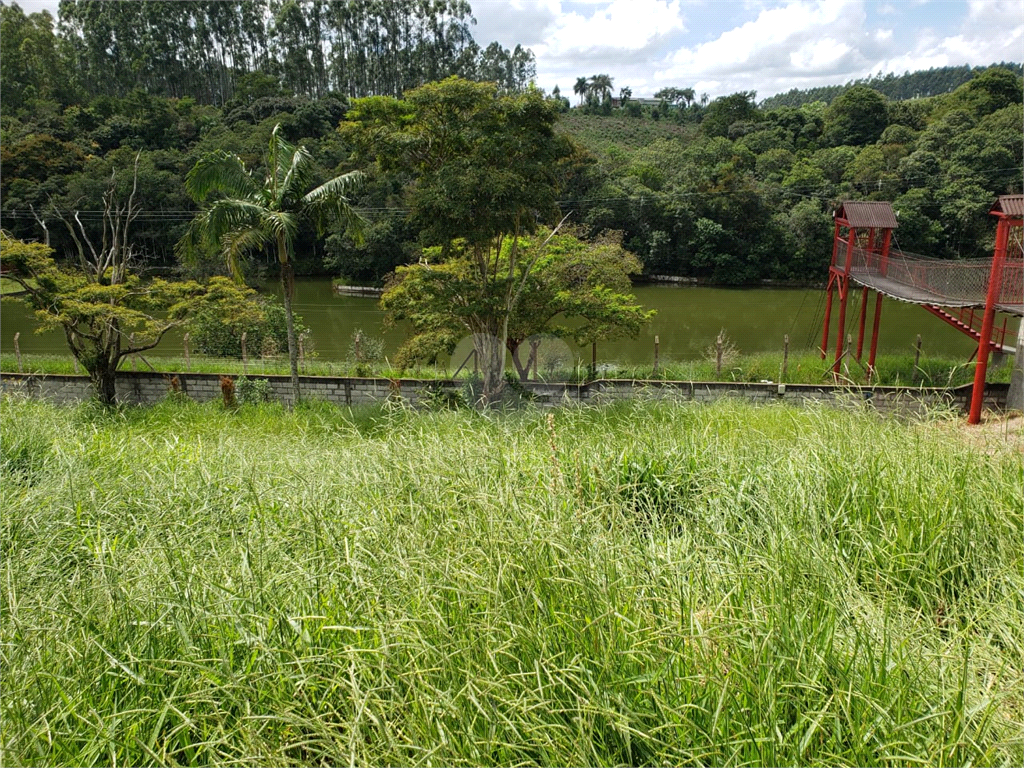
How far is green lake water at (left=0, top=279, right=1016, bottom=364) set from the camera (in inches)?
698

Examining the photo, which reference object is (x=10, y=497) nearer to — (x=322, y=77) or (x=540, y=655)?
(x=540, y=655)

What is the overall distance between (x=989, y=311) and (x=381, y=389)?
27.2 ft

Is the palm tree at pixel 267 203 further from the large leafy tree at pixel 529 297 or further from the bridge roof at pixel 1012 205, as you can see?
the bridge roof at pixel 1012 205

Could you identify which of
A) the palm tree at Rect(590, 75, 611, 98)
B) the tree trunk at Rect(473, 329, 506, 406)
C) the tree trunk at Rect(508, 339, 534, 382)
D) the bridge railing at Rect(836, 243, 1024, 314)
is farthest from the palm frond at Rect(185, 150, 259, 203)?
the palm tree at Rect(590, 75, 611, 98)

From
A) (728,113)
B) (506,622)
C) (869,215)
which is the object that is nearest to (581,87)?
(728,113)

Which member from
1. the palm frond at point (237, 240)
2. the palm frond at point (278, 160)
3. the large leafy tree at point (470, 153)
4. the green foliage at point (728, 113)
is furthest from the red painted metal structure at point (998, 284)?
the green foliage at point (728, 113)

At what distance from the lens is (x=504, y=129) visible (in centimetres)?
880

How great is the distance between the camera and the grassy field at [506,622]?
1.92m

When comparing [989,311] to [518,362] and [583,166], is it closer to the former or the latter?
[518,362]

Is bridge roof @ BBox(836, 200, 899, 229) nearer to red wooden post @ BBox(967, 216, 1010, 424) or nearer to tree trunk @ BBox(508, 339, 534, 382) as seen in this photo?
red wooden post @ BBox(967, 216, 1010, 424)

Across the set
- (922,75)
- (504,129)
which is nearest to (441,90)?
(504,129)

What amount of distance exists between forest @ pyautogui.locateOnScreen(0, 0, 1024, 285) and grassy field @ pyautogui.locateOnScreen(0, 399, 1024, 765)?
17183 mm

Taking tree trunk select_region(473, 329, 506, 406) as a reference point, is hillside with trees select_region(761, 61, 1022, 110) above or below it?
above

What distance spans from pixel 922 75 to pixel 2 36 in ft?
206
